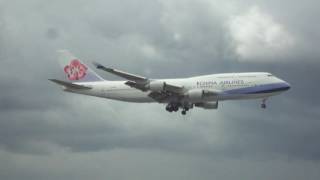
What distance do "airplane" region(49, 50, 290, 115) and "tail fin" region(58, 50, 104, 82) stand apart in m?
4.06

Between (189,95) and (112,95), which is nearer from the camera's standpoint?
(189,95)

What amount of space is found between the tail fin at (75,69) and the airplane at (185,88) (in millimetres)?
4063

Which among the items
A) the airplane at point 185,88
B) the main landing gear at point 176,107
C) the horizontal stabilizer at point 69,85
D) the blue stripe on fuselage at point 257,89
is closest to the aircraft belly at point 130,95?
the airplane at point 185,88

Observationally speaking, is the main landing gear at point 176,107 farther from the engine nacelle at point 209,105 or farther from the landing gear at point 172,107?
the engine nacelle at point 209,105

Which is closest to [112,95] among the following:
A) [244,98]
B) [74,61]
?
[74,61]

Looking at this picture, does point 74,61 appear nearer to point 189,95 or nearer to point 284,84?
point 189,95

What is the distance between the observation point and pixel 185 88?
380 ft

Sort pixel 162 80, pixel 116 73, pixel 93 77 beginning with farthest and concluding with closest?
pixel 93 77 → pixel 162 80 → pixel 116 73

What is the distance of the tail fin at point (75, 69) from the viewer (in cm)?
12888

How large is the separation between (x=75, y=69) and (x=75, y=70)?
222mm

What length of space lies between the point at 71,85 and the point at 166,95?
638 inches

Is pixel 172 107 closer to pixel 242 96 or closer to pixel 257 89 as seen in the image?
pixel 242 96

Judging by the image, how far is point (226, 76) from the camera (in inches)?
4473

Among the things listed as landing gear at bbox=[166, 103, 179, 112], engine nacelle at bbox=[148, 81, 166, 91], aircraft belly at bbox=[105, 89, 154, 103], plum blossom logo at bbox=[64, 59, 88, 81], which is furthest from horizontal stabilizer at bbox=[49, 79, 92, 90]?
landing gear at bbox=[166, 103, 179, 112]
